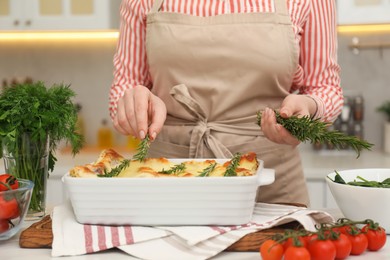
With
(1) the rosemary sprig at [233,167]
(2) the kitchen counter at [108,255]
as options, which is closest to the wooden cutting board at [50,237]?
(2) the kitchen counter at [108,255]

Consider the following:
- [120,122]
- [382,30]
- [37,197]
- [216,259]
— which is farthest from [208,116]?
[382,30]

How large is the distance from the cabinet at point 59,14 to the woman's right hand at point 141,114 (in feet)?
5.76

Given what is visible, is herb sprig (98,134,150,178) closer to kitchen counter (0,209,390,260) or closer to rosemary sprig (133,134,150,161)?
rosemary sprig (133,134,150,161)

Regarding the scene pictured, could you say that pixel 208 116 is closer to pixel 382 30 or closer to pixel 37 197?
pixel 37 197

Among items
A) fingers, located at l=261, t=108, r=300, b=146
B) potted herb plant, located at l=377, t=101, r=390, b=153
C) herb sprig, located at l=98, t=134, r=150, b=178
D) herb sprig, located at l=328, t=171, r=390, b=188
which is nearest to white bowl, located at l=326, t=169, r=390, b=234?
herb sprig, located at l=328, t=171, r=390, b=188

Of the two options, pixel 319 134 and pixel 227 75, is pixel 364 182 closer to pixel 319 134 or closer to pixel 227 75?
pixel 319 134

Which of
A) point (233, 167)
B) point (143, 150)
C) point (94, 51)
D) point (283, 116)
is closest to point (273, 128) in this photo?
point (283, 116)

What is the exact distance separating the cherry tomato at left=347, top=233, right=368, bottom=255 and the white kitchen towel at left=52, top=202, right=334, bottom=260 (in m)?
0.10

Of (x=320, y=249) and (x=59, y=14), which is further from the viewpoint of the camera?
(x=59, y=14)

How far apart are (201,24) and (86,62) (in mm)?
1936

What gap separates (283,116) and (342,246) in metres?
0.31

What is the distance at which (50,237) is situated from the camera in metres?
1.16

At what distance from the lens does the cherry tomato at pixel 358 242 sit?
1.05m

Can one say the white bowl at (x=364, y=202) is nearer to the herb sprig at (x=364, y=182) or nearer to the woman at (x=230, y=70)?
the herb sprig at (x=364, y=182)
